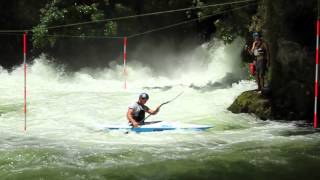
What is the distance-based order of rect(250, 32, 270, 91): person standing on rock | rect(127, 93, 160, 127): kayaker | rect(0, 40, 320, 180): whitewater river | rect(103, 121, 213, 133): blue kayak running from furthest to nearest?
rect(250, 32, 270, 91): person standing on rock → rect(127, 93, 160, 127): kayaker → rect(103, 121, 213, 133): blue kayak → rect(0, 40, 320, 180): whitewater river

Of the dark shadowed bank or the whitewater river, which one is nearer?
the whitewater river

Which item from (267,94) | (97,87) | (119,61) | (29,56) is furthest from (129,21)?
(267,94)

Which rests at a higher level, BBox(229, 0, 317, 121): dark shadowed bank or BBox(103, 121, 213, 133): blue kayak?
BBox(229, 0, 317, 121): dark shadowed bank

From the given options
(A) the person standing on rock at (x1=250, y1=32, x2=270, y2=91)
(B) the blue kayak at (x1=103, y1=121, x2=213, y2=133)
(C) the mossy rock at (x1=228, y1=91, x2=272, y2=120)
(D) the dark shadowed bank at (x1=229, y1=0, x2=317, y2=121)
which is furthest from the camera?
(A) the person standing on rock at (x1=250, y1=32, x2=270, y2=91)

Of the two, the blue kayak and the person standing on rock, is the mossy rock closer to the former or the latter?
the person standing on rock

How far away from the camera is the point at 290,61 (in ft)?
37.7

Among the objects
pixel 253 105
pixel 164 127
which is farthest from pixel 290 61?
pixel 164 127

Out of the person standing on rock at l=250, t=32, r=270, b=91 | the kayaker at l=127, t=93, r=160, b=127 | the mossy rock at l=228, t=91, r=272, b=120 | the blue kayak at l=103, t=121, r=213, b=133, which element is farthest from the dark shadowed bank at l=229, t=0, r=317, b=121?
the kayaker at l=127, t=93, r=160, b=127

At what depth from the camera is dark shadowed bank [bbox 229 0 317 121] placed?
11281mm

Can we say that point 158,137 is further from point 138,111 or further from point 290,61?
point 290,61

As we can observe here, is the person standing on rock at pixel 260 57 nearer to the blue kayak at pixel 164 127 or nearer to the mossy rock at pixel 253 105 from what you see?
the mossy rock at pixel 253 105

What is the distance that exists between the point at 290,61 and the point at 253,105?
1.27 metres

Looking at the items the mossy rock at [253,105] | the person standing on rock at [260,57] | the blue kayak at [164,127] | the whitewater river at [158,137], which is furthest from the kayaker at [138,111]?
the person standing on rock at [260,57]

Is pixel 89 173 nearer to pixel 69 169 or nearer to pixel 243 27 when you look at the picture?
pixel 69 169
